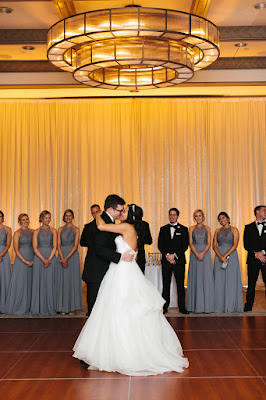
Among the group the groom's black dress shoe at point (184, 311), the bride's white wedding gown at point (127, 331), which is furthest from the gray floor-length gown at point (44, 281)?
the bride's white wedding gown at point (127, 331)

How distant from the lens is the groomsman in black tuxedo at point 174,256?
8.75 m

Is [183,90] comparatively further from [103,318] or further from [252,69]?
[103,318]

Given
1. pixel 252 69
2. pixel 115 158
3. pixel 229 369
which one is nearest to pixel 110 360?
pixel 229 369

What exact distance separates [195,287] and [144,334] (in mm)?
3830

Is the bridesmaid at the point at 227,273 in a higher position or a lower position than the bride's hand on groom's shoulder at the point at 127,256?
lower

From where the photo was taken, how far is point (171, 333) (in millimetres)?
5543

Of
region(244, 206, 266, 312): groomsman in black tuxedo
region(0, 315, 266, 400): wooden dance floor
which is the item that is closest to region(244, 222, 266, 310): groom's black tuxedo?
region(244, 206, 266, 312): groomsman in black tuxedo

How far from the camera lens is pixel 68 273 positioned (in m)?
9.09

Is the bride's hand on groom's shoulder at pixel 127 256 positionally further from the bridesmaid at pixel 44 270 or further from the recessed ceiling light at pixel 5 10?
the recessed ceiling light at pixel 5 10

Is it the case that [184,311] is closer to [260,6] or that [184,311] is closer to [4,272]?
[4,272]

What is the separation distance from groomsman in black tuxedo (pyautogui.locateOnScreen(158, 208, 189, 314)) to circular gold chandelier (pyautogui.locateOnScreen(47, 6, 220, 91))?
2942 millimetres

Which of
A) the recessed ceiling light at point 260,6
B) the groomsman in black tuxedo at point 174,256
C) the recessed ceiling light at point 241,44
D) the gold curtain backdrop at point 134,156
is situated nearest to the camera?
the recessed ceiling light at point 260,6

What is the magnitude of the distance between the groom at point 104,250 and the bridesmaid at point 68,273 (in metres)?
2.92

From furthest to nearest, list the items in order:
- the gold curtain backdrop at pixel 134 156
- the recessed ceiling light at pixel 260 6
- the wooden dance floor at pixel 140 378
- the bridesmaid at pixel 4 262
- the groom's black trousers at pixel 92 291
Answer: the gold curtain backdrop at pixel 134 156 < the bridesmaid at pixel 4 262 < the recessed ceiling light at pixel 260 6 < the groom's black trousers at pixel 92 291 < the wooden dance floor at pixel 140 378
